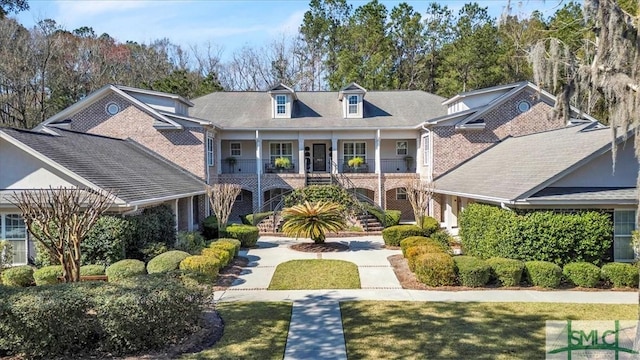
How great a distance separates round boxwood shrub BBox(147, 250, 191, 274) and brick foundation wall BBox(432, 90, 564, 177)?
46.9ft

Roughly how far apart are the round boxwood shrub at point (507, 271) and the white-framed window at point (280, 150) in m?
16.8

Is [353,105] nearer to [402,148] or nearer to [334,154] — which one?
[334,154]

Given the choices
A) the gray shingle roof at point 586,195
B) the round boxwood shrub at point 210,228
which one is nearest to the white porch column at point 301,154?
the round boxwood shrub at point 210,228

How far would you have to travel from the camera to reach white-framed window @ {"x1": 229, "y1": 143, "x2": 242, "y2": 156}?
87.1ft

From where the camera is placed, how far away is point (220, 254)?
13398mm

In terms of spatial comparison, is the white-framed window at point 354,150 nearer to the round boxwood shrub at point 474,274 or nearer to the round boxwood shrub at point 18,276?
the round boxwood shrub at point 474,274

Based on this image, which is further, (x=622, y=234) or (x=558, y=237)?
(x=622, y=234)

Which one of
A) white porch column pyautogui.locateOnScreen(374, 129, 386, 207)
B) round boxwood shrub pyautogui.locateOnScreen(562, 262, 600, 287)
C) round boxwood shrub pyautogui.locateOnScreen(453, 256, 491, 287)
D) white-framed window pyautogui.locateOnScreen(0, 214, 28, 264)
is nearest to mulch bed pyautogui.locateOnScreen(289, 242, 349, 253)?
round boxwood shrub pyautogui.locateOnScreen(453, 256, 491, 287)

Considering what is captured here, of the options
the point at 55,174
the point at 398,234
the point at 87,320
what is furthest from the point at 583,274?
the point at 55,174

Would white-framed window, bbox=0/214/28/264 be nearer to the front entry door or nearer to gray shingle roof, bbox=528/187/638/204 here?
gray shingle roof, bbox=528/187/638/204

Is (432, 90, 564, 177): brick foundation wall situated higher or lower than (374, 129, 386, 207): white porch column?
higher

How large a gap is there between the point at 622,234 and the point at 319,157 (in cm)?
1797

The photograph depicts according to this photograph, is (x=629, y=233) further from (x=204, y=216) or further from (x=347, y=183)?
(x=204, y=216)

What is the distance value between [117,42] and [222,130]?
88.5 feet
